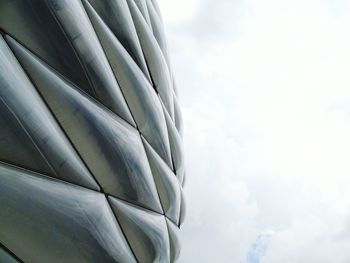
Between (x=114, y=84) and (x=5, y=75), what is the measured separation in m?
2.73

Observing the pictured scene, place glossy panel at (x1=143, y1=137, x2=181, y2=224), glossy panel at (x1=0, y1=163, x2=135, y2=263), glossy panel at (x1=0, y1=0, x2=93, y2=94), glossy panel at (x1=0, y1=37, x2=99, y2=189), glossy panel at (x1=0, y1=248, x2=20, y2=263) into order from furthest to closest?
Answer: glossy panel at (x1=143, y1=137, x2=181, y2=224) < glossy panel at (x1=0, y1=0, x2=93, y2=94) < glossy panel at (x1=0, y1=37, x2=99, y2=189) < glossy panel at (x1=0, y1=163, x2=135, y2=263) < glossy panel at (x1=0, y1=248, x2=20, y2=263)

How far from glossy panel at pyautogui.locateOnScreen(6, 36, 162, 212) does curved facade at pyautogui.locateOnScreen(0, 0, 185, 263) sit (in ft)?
0.06

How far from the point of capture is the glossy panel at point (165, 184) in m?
8.92

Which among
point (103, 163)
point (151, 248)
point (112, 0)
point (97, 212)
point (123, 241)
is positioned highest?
point (112, 0)

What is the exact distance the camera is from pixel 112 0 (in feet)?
27.0

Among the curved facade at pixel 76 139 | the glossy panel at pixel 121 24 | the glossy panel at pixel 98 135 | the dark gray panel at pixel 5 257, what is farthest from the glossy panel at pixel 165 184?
the dark gray panel at pixel 5 257

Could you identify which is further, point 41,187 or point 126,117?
point 126,117

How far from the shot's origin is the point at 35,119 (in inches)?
207

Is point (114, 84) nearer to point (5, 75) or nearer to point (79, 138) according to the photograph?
point (79, 138)

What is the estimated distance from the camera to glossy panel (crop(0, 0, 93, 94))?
5.50 m

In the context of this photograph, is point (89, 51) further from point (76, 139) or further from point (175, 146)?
point (175, 146)

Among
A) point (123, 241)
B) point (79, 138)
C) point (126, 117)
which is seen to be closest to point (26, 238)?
point (79, 138)

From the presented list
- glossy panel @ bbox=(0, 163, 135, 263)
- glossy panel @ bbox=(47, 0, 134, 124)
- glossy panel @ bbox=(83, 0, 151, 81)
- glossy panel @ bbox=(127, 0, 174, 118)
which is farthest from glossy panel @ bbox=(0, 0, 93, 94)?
glossy panel @ bbox=(127, 0, 174, 118)

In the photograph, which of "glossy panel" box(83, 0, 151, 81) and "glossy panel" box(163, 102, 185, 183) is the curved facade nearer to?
"glossy panel" box(83, 0, 151, 81)
